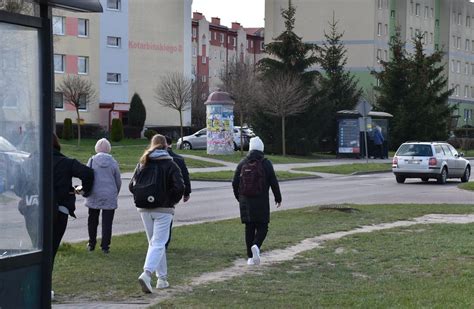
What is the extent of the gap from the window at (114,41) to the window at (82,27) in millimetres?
2196

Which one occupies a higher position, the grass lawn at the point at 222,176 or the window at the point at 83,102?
the window at the point at 83,102

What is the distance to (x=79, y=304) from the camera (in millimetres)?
9188

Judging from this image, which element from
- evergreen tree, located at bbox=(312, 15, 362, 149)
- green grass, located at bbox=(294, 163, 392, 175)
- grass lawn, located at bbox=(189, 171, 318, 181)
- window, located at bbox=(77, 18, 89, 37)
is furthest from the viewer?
window, located at bbox=(77, 18, 89, 37)

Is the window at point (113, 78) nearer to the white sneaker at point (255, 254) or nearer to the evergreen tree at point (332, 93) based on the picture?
the evergreen tree at point (332, 93)

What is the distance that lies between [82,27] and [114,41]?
10.1 feet

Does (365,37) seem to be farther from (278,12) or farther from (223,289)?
(223,289)

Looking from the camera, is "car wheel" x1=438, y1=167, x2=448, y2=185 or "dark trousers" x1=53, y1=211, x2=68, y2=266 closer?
"dark trousers" x1=53, y1=211, x2=68, y2=266

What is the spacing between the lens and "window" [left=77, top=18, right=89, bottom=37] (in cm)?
6906

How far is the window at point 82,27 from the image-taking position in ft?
227

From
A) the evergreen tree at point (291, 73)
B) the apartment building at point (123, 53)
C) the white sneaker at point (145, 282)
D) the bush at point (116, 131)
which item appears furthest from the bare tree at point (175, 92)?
the white sneaker at point (145, 282)

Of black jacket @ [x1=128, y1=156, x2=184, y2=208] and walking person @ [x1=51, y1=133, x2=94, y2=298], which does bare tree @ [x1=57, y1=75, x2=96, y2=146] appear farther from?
black jacket @ [x1=128, y1=156, x2=184, y2=208]

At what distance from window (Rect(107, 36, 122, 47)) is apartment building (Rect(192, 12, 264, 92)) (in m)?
26.2

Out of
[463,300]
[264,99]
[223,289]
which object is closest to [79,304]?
[223,289]

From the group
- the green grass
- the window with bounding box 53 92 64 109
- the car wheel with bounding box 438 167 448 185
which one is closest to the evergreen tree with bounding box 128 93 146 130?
the window with bounding box 53 92 64 109
